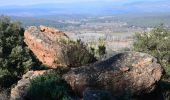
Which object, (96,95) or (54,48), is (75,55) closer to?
(54,48)

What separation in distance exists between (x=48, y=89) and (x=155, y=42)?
67.3ft

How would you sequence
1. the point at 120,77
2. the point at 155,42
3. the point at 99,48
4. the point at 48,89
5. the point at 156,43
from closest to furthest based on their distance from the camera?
the point at 48,89 < the point at 120,77 < the point at 99,48 < the point at 155,42 < the point at 156,43

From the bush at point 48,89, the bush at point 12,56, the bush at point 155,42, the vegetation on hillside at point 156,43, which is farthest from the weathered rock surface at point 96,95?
the bush at point 155,42

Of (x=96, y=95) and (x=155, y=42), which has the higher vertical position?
(x=96, y=95)

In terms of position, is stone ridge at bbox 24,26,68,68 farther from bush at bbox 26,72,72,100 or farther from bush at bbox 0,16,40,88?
bush at bbox 26,72,72,100

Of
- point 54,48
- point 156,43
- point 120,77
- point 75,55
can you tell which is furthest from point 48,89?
point 156,43

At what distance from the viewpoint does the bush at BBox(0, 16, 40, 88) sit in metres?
21.1

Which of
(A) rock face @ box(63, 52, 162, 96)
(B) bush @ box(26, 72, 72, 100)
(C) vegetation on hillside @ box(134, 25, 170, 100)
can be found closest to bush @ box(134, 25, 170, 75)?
(C) vegetation on hillside @ box(134, 25, 170, 100)

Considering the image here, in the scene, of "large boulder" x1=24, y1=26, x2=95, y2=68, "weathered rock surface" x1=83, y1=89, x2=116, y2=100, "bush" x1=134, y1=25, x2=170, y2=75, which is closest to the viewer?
"weathered rock surface" x1=83, y1=89, x2=116, y2=100

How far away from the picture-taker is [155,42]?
112 feet

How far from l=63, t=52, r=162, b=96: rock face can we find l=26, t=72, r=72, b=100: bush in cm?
48

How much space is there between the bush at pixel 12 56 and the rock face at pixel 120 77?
19.8ft

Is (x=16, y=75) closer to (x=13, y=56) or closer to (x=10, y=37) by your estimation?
(x=13, y=56)

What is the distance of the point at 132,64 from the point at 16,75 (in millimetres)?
7943
